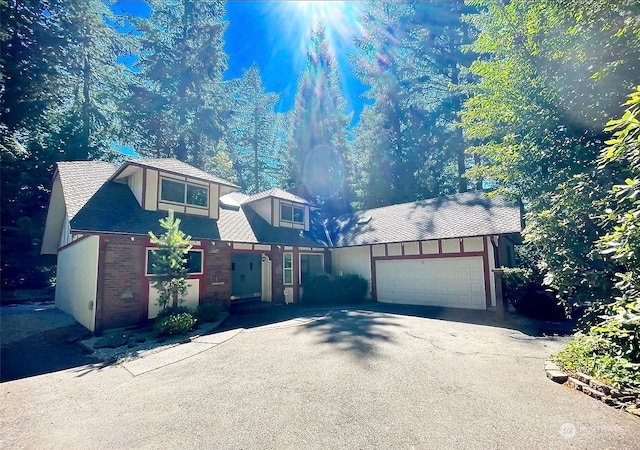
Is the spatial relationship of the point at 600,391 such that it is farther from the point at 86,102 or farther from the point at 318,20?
the point at 318,20

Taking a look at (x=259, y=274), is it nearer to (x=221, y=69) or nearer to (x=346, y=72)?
(x=221, y=69)

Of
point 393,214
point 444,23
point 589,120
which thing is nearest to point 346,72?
point 444,23

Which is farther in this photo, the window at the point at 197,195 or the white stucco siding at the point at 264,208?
the white stucco siding at the point at 264,208

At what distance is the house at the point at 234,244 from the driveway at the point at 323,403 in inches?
154

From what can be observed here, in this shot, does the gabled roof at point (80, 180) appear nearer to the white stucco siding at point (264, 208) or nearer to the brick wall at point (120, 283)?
the brick wall at point (120, 283)

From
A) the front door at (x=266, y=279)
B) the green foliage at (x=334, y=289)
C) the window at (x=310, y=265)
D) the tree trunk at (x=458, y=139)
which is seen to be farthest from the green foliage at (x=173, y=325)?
the tree trunk at (x=458, y=139)

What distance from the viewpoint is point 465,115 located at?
1026cm

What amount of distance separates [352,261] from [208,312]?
26.8 feet

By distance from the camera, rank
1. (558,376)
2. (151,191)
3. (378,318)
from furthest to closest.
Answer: (151,191), (378,318), (558,376)

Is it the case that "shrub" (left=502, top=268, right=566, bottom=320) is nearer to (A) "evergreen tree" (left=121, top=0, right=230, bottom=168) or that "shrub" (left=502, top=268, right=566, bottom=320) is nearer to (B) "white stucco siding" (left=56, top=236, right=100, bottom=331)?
(B) "white stucco siding" (left=56, top=236, right=100, bottom=331)

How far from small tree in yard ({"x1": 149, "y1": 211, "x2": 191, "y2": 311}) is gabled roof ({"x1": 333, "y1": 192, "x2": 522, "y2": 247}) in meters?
8.73

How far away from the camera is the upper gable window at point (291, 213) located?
15.6 meters

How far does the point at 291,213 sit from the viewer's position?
1611 centimetres

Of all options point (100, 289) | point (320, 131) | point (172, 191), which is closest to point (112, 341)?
point (100, 289)
